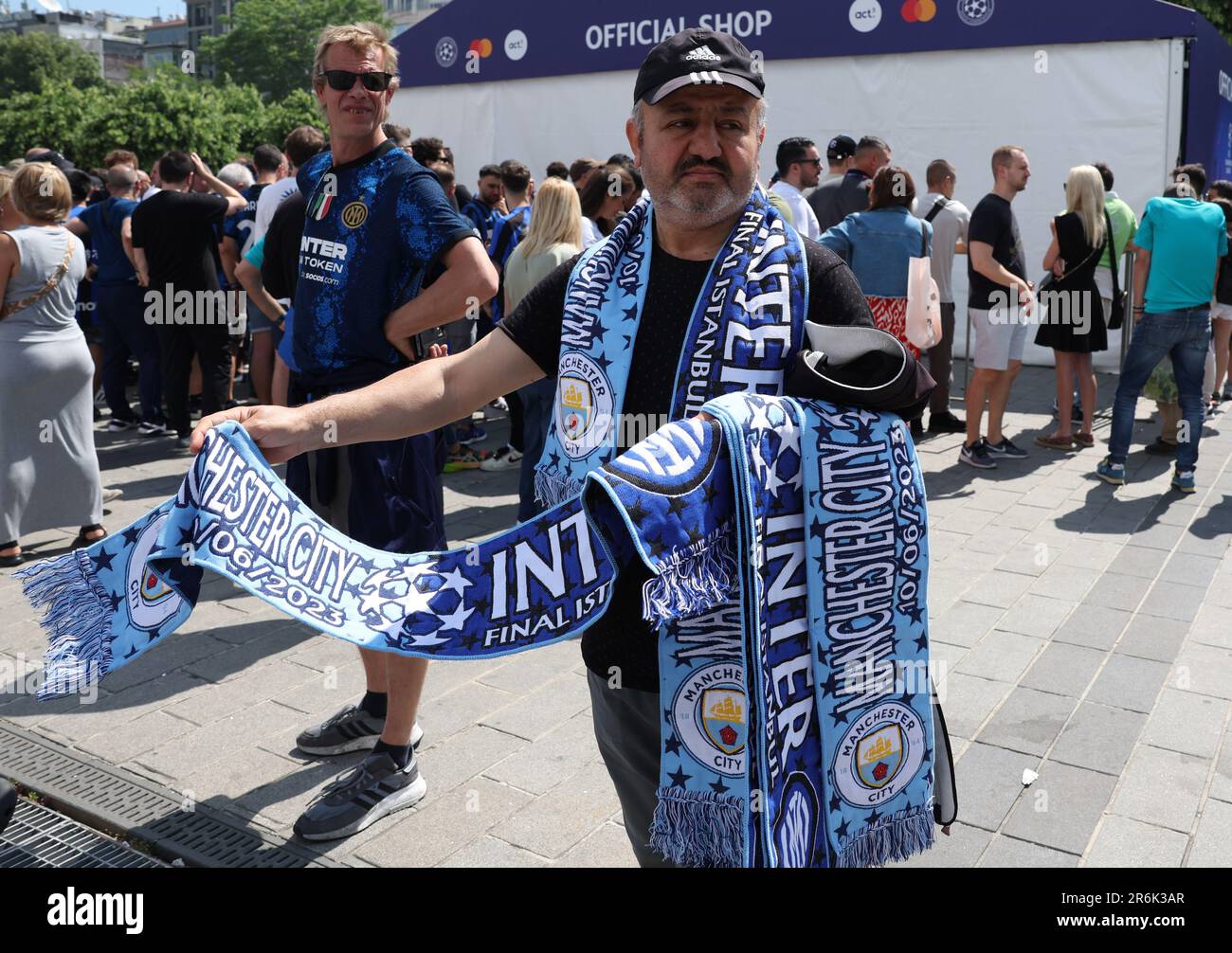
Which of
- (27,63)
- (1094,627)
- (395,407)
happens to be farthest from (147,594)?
(27,63)

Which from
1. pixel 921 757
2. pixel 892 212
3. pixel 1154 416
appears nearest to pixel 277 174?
pixel 892 212

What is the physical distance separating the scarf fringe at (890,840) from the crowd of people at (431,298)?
39 centimetres

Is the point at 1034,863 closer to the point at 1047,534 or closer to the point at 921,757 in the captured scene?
the point at 921,757

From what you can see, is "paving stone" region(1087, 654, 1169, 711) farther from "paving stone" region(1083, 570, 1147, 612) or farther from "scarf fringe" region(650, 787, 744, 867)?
"scarf fringe" region(650, 787, 744, 867)

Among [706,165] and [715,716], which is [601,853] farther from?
[706,165]

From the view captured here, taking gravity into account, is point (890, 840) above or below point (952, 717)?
above

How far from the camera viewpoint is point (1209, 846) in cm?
335

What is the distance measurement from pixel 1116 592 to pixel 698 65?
4.53 m

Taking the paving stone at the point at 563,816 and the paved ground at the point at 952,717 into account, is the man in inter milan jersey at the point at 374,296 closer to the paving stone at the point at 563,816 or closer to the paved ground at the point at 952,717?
the paved ground at the point at 952,717

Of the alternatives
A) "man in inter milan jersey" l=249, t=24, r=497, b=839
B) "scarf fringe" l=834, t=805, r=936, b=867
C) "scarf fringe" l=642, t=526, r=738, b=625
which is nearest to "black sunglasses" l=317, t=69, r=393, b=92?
"man in inter milan jersey" l=249, t=24, r=497, b=839

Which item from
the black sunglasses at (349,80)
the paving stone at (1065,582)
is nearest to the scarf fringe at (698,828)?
the black sunglasses at (349,80)

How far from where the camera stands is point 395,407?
2242mm

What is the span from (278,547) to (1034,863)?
237cm

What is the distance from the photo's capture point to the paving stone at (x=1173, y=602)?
5.36m
